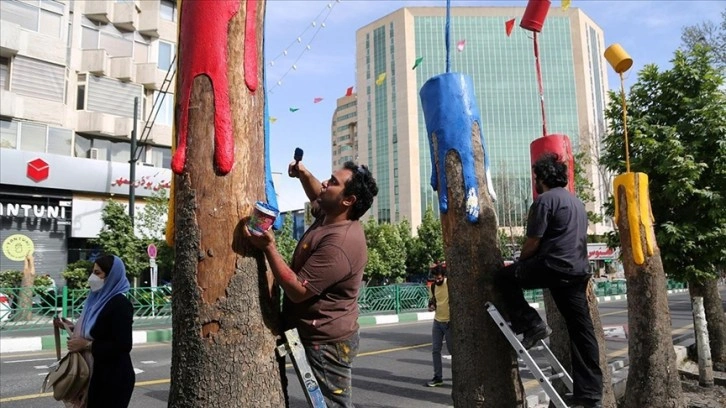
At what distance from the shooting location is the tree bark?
11.0 ft

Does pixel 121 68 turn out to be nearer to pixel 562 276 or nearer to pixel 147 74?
pixel 147 74

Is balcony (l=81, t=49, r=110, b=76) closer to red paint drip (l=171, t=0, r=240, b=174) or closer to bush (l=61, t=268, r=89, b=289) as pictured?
bush (l=61, t=268, r=89, b=289)

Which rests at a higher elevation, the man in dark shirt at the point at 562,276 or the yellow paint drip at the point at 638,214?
the yellow paint drip at the point at 638,214

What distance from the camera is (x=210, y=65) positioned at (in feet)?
8.00

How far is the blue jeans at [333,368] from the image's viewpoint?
2.61 meters

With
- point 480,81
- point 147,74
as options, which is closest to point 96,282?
point 147,74

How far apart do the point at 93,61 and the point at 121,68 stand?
1.17 m

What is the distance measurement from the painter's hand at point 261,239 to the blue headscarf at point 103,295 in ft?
5.70

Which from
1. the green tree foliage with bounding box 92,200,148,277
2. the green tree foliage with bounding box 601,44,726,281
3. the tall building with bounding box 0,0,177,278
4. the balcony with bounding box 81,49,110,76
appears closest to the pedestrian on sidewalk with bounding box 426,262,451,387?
the green tree foliage with bounding box 601,44,726,281

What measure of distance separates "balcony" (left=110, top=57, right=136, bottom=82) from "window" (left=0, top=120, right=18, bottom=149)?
4.86m

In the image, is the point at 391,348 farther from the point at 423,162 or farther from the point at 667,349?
the point at 423,162

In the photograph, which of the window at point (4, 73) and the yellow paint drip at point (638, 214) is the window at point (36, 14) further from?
the yellow paint drip at point (638, 214)

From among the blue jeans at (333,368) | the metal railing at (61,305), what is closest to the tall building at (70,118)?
the metal railing at (61,305)

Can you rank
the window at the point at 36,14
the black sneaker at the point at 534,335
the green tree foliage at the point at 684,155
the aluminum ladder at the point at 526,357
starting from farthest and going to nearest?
the window at the point at 36,14
the green tree foliage at the point at 684,155
the black sneaker at the point at 534,335
the aluminum ladder at the point at 526,357
